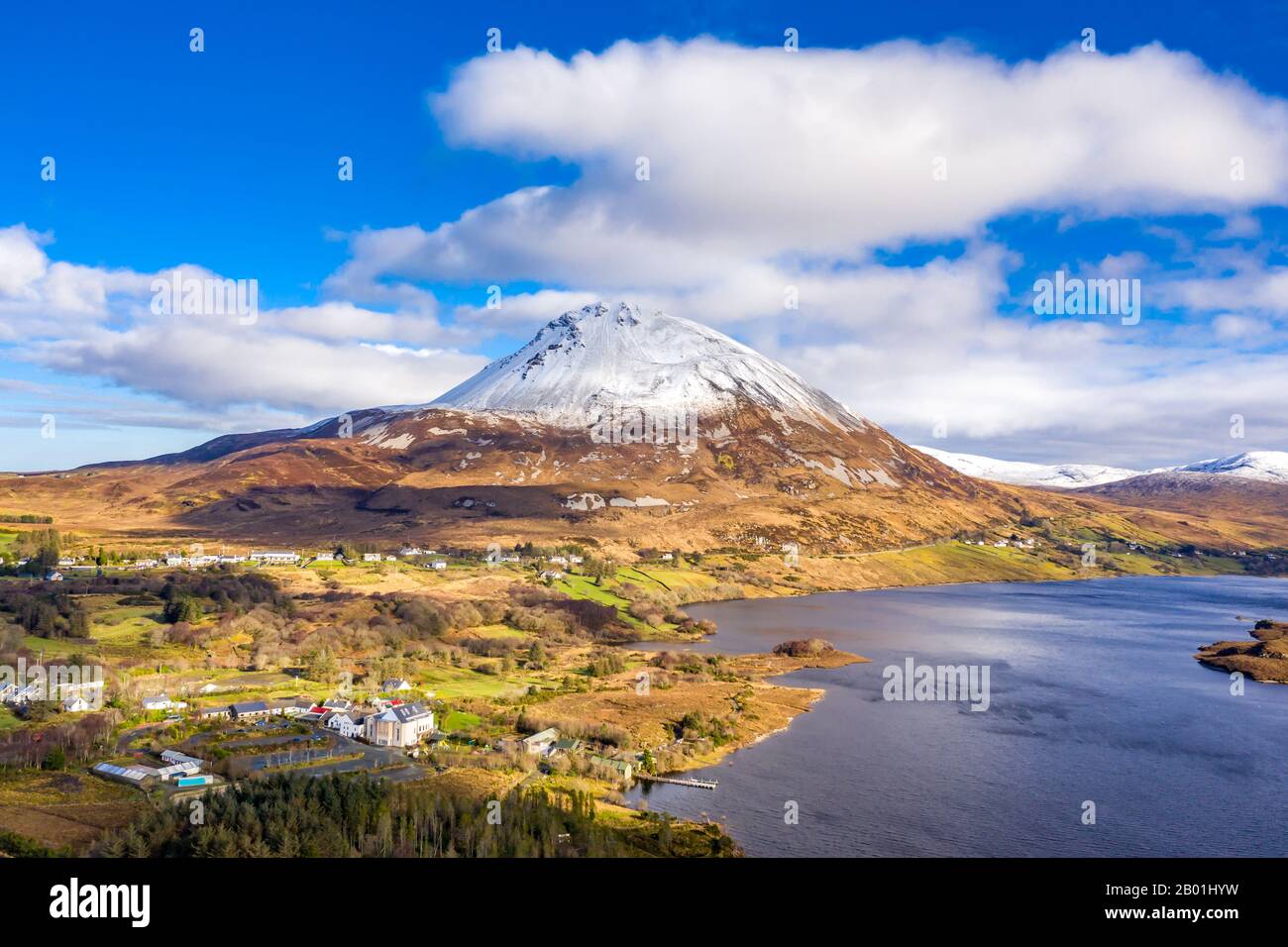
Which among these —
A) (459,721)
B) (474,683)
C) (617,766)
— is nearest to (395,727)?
(459,721)

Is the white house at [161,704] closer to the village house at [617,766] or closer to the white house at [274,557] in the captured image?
the village house at [617,766]

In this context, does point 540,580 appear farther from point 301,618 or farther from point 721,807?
point 721,807

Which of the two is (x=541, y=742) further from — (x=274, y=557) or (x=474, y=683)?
(x=274, y=557)

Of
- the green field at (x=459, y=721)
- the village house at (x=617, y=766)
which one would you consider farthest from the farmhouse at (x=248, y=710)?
the village house at (x=617, y=766)

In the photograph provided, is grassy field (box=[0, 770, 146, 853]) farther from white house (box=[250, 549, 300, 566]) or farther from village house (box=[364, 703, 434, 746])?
white house (box=[250, 549, 300, 566])

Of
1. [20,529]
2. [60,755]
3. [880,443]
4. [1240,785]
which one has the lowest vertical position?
[1240,785]

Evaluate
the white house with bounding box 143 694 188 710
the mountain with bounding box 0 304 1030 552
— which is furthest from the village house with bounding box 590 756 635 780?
the mountain with bounding box 0 304 1030 552
